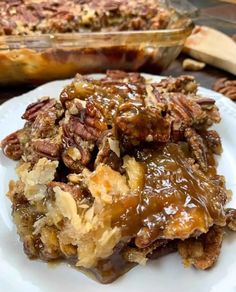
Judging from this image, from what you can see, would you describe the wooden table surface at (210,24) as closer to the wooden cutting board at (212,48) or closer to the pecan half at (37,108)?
the wooden cutting board at (212,48)

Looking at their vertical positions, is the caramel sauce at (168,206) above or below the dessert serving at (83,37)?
above

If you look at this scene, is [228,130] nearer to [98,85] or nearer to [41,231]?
[98,85]

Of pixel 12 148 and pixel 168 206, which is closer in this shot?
pixel 168 206

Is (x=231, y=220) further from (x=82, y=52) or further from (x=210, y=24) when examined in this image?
(x=210, y=24)

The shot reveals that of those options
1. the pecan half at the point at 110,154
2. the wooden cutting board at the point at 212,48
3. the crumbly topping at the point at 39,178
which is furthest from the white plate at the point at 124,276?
the wooden cutting board at the point at 212,48

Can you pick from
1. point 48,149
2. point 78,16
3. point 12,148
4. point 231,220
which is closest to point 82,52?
point 78,16

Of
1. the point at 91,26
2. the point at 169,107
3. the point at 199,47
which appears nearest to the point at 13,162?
the point at 169,107
